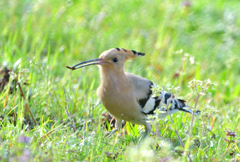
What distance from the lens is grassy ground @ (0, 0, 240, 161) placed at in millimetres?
2293

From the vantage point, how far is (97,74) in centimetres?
398

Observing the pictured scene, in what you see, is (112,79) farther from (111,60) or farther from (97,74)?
(97,74)

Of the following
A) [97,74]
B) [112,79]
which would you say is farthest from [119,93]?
[97,74]

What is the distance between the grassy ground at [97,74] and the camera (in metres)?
2.29

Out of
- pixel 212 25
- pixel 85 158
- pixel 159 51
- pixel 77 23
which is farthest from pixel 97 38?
pixel 85 158

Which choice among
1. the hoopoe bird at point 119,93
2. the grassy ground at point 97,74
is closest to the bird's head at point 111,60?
the hoopoe bird at point 119,93

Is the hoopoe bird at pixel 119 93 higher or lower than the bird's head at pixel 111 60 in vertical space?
lower

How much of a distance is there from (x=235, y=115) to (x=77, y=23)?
2264 mm

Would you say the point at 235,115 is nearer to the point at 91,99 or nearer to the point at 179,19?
the point at 91,99

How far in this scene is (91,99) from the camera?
10.2 feet

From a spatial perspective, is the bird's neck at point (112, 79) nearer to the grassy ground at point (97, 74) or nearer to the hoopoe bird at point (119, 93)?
the hoopoe bird at point (119, 93)

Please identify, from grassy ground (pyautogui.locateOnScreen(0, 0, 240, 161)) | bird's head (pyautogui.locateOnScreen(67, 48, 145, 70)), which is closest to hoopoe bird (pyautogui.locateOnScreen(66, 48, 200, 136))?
bird's head (pyautogui.locateOnScreen(67, 48, 145, 70))

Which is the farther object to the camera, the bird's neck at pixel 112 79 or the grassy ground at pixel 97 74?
the bird's neck at pixel 112 79

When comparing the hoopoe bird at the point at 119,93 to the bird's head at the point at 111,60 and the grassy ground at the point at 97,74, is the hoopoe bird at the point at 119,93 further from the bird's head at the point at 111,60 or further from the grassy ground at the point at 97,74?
the grassy ground at the point at 97,74
